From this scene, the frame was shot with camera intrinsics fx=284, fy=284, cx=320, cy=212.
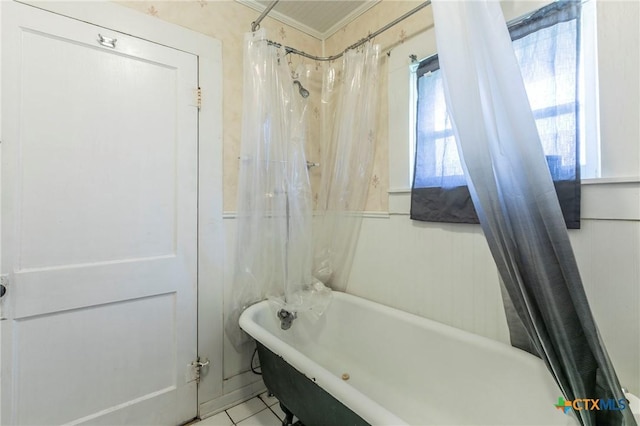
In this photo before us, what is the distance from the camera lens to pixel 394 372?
58.1 inches

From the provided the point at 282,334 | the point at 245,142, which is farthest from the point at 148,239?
the point at 282,334

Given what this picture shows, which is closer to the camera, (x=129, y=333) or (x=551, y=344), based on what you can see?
(x=551, y=344)

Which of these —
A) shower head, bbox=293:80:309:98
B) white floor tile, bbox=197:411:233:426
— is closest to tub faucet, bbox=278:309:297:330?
white floor tile, bbox=197:411:233:426

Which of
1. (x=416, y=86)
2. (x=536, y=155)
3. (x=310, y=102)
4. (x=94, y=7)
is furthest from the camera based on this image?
(x=310, y=102)

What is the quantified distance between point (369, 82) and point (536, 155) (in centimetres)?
127

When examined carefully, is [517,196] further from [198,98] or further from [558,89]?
[198,98]

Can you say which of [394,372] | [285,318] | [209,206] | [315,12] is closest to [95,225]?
[209,206]

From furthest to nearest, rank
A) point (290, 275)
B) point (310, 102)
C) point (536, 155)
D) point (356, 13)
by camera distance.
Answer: point (310, 102) < point (356, 13) < point (290, 275) < point (536, 155)

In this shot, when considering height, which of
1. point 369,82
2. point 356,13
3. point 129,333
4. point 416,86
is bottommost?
point 129,333

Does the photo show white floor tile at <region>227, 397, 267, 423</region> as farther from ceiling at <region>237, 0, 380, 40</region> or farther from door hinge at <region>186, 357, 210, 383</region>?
ceiling at <region>237, 0, 380, 40</region>

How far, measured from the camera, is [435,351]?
1.34m

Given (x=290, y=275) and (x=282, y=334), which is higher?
(x=290, y=275)

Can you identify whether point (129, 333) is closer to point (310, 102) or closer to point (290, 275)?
point (290, 275)

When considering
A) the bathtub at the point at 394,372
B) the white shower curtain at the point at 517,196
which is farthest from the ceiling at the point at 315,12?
the bathtub at the point at 394,372
